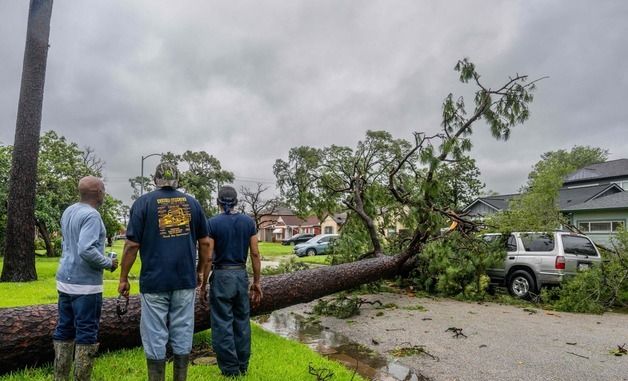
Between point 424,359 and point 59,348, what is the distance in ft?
12.3

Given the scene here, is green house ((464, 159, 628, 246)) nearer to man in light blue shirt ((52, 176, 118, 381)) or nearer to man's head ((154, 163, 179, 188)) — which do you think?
man's head ((154, 163, 179, 188))

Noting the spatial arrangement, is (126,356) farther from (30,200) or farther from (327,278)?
(30,200)

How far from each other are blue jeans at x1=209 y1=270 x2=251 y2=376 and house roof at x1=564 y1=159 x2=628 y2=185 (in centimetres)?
4109

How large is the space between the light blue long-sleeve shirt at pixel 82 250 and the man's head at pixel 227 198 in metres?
1.06

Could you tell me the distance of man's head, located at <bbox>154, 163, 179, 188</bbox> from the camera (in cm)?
322

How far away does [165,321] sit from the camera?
10.2ft

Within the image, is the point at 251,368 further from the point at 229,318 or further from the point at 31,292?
the point at 31,292

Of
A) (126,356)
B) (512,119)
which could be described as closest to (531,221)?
(512,119)

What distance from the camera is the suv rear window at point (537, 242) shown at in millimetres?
8992

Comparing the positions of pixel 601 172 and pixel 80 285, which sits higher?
pixel 601 172

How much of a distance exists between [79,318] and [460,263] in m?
8.03

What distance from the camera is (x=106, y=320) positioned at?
4.16 meters

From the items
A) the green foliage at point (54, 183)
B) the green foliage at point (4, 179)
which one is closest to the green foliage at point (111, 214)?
the green foliage at point (54, 183)

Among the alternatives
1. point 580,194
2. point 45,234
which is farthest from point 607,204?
point 45,234
